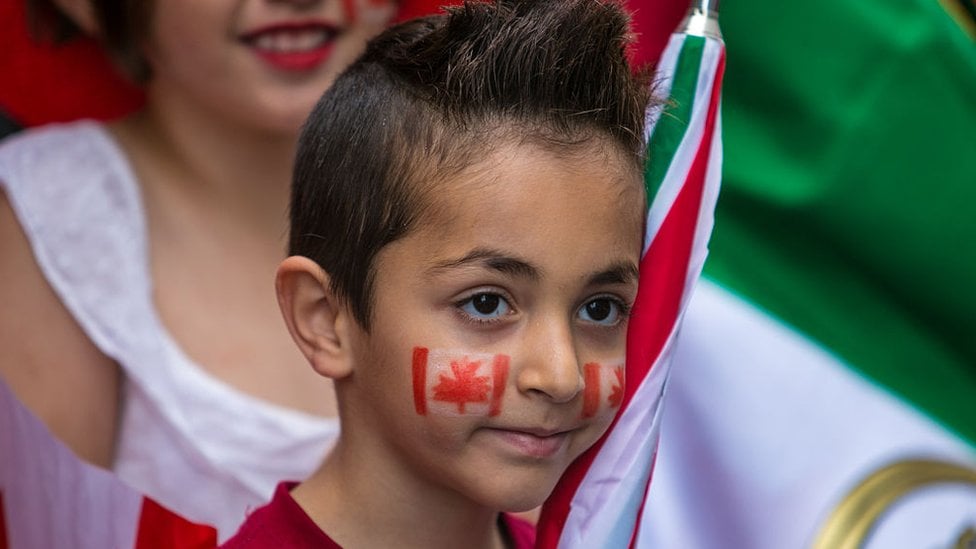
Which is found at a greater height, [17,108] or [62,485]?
[17,108]

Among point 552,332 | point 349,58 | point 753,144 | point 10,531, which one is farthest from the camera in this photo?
point 753,144

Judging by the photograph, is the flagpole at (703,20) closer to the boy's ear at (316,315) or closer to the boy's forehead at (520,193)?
the boy's forehead at (520,193)

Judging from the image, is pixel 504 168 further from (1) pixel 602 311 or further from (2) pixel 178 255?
(2) pixel 178 255

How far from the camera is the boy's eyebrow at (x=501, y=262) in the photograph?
960 millimetres

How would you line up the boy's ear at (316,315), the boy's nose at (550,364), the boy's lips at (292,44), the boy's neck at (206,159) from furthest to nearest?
the boy's neck at (206,159), the boy's lips at (292,44), the boy's ear at (316,315), the boy's nose at (550,364)

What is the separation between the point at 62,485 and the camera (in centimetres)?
135

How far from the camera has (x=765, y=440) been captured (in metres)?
1.51

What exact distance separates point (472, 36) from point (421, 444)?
299 millimetres

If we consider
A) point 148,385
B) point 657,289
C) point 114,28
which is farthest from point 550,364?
point 114,28

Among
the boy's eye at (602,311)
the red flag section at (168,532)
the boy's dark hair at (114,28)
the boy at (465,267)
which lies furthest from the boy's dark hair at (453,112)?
the boy's dark hair at (114,28)

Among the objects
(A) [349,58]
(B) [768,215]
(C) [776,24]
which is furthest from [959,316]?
(A) [349,58]

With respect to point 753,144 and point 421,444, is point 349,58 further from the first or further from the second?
point 421,444

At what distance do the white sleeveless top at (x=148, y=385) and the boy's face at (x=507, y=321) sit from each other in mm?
534

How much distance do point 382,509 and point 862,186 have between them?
74 centimetres
